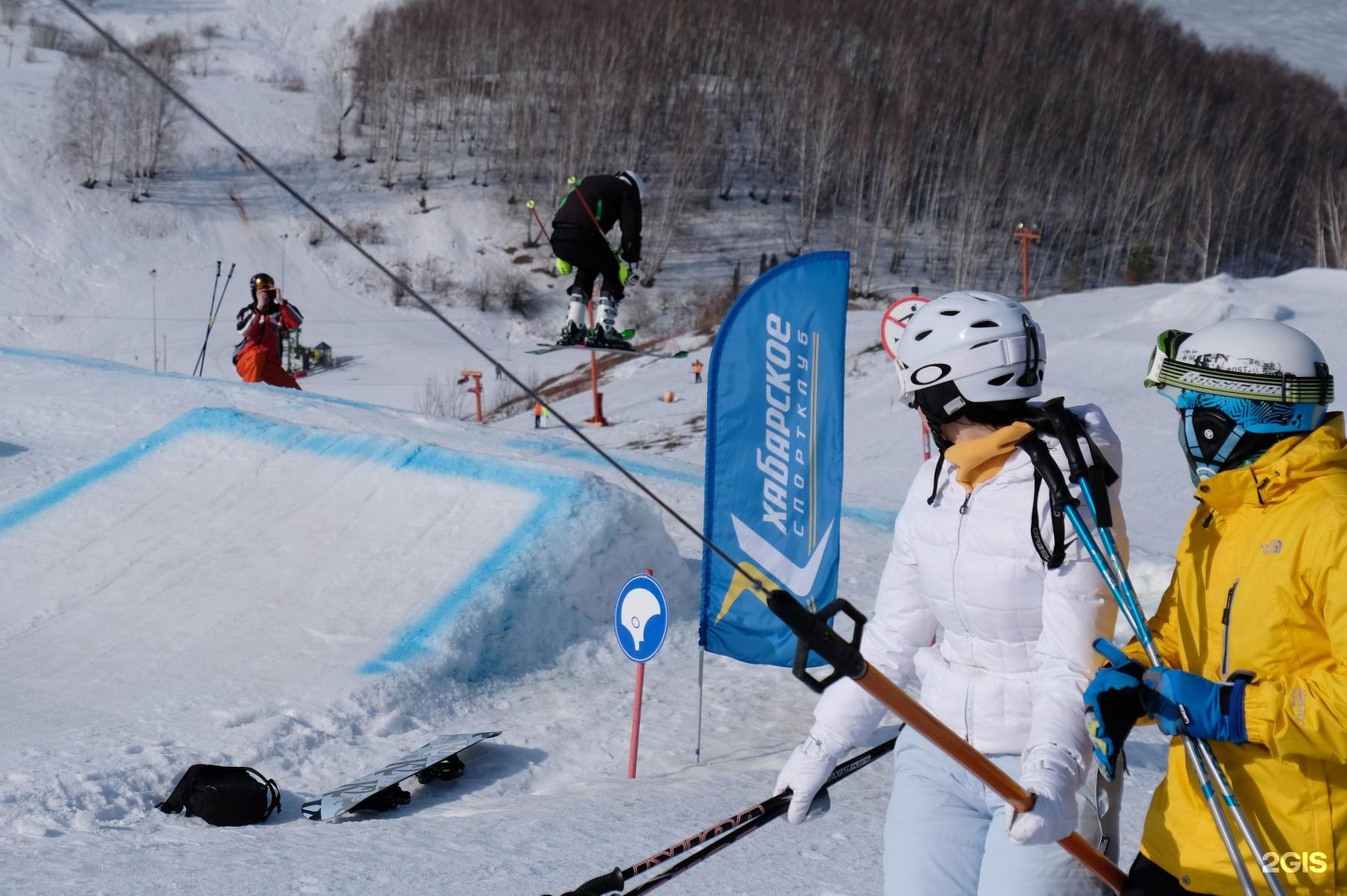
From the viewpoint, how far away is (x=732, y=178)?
48594 mm

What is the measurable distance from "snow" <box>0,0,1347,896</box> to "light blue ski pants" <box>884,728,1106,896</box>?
145 centimetres

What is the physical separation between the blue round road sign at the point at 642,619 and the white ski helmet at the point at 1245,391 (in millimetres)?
3506

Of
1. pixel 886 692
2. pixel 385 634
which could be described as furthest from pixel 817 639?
pixel 385 634

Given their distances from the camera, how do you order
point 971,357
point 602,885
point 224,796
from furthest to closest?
point 224,796 → point 602,885 → point 971,357

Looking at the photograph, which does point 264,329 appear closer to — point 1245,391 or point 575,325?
point 575,325

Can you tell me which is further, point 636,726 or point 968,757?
point 636,726

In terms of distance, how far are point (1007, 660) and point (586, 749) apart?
400cm

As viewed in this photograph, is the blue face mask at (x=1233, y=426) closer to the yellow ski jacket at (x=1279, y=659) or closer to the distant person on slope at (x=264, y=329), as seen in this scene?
the yellow ski jacket at (x=1279, y=659)

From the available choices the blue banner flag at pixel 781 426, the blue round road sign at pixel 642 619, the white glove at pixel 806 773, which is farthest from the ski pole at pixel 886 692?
the blue banner flag at pixel 781 426

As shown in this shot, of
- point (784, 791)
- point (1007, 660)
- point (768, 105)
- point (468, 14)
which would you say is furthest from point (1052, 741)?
point (468, 14)

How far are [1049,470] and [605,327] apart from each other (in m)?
10.7

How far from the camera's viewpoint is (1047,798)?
6.98 ft

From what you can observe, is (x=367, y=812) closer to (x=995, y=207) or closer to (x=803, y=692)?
(x=803, y=692)

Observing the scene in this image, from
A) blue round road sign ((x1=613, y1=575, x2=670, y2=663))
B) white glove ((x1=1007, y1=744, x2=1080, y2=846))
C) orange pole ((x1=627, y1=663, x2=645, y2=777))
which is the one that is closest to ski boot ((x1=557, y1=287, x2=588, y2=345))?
blue round road sign ((x1=613, y1=575, x2=670, y2=663))
